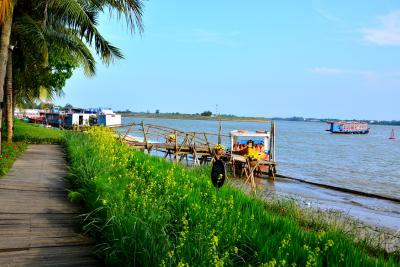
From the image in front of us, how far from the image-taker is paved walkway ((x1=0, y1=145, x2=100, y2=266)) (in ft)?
16.5

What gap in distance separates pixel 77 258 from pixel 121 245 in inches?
33.8

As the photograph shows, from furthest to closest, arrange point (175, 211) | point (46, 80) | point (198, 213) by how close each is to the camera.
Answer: point (46, 80), point (175, 211), point (198, 213)

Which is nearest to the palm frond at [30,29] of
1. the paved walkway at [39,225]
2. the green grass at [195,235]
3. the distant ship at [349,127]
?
the paved walkway at [39,225]

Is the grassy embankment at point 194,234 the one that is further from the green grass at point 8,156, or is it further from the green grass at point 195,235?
the green grass at point 8,156

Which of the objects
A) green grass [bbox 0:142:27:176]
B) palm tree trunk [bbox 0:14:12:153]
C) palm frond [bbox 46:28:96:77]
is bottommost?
green grass [bbox 0:142:27:176]

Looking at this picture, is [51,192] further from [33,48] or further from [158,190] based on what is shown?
[33,48]

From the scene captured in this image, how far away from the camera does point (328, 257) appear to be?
460 cm

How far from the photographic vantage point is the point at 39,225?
248 inches

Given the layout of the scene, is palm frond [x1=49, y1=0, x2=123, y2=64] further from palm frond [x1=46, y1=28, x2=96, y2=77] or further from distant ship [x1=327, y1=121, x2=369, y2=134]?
distant ship [x1=327, y1=121, x2=369, y2=134]

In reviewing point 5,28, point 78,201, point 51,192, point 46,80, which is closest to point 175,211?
point 78,201

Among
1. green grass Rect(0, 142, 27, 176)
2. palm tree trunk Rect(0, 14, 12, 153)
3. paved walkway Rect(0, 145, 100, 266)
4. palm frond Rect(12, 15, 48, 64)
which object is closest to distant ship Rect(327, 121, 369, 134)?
palm frond Rect(12, 15, 48, 64)

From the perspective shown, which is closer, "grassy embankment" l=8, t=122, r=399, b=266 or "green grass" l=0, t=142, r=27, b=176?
"grassy embankment" l=8, t=122, r=399, b=266

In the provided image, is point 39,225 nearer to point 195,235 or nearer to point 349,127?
point 195,235

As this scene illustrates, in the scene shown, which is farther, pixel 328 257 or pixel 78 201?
pixel 78 201
